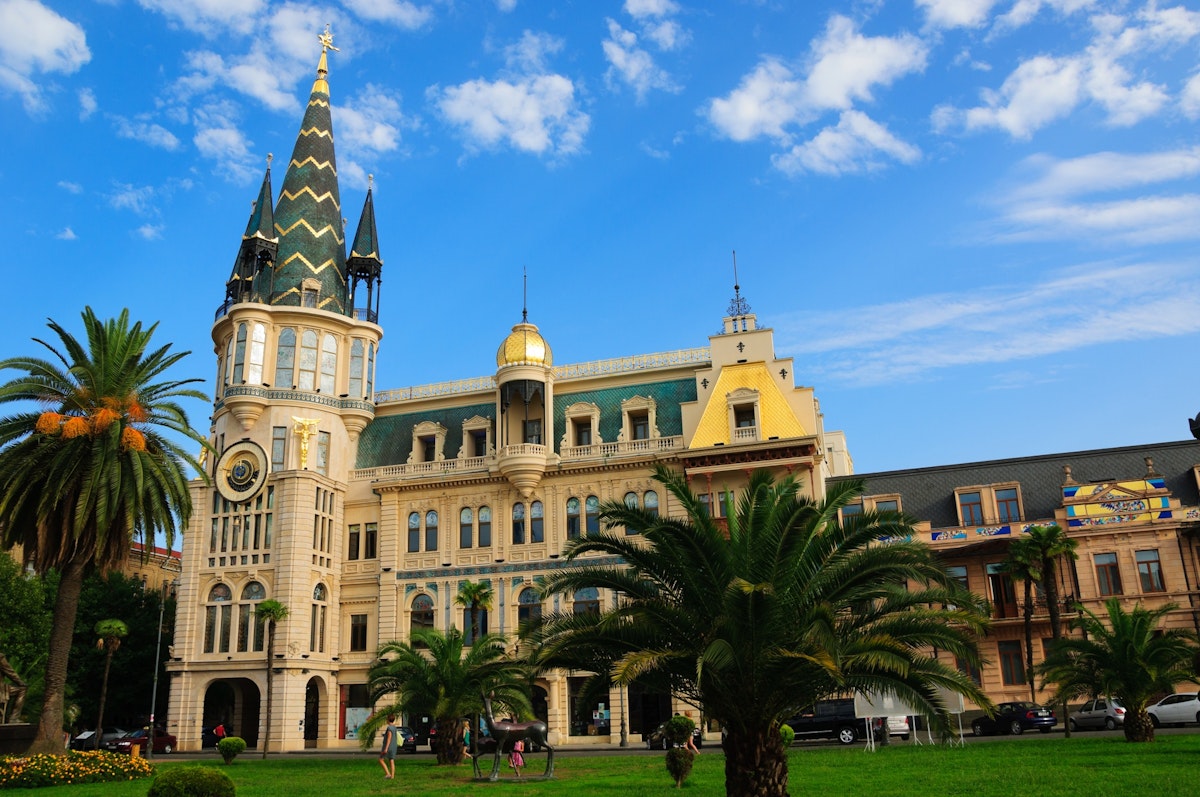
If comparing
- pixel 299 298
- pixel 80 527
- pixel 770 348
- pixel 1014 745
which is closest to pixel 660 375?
pixel 770 348

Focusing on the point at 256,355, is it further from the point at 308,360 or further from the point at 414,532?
the point at 414,532

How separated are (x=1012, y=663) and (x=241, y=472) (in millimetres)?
39547

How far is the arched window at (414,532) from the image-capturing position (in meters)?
53.3

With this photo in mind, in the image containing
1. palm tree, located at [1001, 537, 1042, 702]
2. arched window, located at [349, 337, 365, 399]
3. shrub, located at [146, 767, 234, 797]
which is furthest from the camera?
arched window, located at [349, 337, 365, 399]

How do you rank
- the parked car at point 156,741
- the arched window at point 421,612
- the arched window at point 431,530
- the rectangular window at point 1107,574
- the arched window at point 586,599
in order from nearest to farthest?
1. the rectangular window at point 1107,574
2. the parked car at point 156,741
3. the arched window at point 586,599
4. the arched window at point 421,612
5. the arched window at point 431,530

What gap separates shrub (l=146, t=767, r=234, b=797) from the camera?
Answer: 1716 cm

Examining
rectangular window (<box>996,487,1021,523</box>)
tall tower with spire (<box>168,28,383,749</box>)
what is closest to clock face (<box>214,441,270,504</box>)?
tall tower with spire (<box>168,28,383,749</box>)

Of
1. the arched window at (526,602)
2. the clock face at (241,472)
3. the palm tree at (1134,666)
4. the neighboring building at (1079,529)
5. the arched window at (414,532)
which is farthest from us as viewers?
the arched window at (414,532)

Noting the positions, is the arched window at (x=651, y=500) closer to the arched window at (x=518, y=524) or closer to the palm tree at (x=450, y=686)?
the arched window at (x=518, y=524)

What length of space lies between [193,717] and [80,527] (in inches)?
1016

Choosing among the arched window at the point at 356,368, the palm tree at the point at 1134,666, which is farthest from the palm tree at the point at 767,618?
the arched window at the point at 356,368

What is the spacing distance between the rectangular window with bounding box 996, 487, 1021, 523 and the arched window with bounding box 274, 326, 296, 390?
120ft

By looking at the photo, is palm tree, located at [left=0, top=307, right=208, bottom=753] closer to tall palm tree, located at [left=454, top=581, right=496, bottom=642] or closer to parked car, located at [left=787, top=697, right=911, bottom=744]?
tall palm tree, located at [left=454, top=581, right=496, bottom=642]

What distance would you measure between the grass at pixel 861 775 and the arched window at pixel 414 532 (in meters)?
20.0
